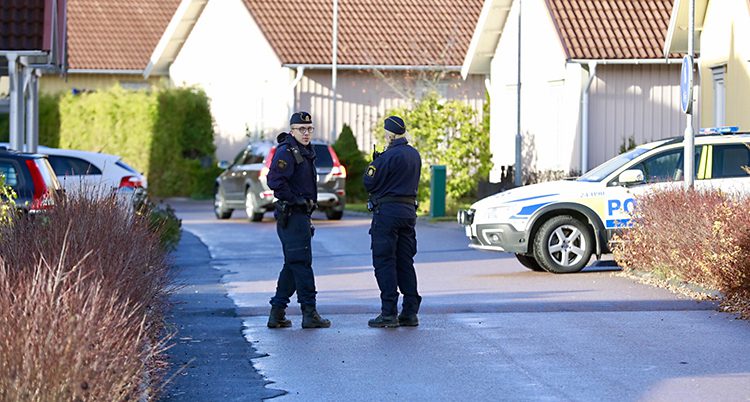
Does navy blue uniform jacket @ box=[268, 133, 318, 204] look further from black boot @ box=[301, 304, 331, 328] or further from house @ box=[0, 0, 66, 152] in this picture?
house @ box=[0, 0, 66, 152]

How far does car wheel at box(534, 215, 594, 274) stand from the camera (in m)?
18.1

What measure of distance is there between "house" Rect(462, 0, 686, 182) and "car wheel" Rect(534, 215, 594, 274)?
41.2 ft

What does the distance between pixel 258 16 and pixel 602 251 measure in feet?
90.5

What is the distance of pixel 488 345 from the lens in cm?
1179

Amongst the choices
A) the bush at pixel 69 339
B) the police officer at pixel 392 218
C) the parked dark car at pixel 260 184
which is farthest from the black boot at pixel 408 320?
the parked dark car at pixel 260 184

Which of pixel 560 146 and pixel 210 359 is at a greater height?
pixel 560 146

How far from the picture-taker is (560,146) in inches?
1287

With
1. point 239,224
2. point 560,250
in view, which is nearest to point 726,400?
point 560,250

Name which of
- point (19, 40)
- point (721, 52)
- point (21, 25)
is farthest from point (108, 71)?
point (721, 52)

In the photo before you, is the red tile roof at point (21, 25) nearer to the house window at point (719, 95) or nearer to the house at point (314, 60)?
the house window at point (719, 95)

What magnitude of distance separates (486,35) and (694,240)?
21853 mm

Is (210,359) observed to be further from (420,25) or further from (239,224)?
(420,25)

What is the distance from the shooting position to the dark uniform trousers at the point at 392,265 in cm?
1305

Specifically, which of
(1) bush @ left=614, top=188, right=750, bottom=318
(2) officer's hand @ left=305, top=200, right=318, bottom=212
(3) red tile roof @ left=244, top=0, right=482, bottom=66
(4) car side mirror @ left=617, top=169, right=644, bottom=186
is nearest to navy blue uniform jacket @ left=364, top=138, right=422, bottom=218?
(2) officer's hand @ left=305, top=200, right=318, bottom=212
